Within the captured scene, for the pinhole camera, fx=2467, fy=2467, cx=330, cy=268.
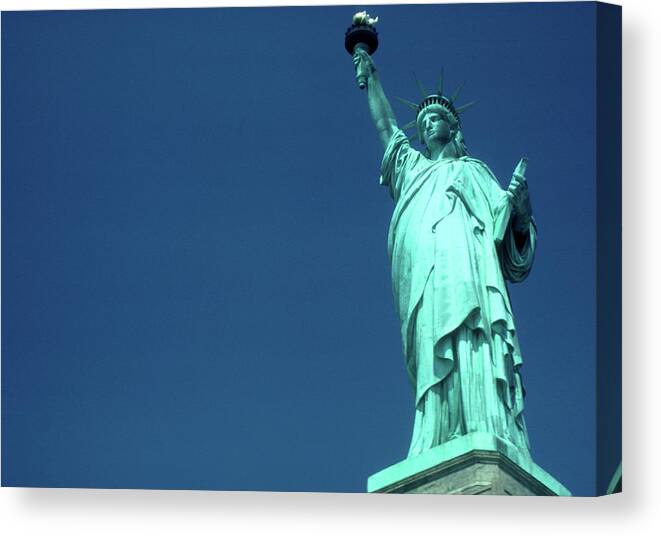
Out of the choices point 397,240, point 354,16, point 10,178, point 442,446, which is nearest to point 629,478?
point 442,446

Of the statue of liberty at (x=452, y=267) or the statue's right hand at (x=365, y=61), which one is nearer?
the statue of liberty at (x=452, y=267)

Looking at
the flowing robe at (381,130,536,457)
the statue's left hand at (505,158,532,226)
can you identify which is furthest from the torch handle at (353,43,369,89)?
the statue's left hand at (505,158,532,226)

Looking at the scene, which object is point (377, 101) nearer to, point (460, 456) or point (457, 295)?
point (457, 295)

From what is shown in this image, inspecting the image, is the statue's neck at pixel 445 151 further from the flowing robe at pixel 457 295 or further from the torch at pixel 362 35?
the torch at pixel 362 35

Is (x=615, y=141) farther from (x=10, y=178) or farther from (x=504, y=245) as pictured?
(x=10, y=178)

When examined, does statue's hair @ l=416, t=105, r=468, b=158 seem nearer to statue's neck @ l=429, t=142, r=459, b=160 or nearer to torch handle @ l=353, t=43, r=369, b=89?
statue's neck @ l=429, t=142, r=459, b=160

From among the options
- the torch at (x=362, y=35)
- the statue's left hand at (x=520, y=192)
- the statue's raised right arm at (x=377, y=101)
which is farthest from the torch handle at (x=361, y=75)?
the statue's left hand at (x=520, y=192)

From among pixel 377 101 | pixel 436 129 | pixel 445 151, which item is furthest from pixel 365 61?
pixel 445 151
